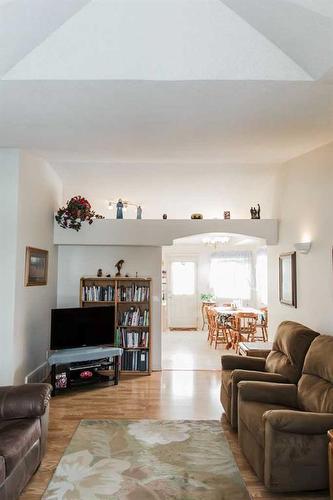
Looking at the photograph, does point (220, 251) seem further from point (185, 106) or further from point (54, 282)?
point (185, 106)

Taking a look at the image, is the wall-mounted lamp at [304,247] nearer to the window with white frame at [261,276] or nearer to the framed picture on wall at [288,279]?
the framed picture on wall at [288,279]

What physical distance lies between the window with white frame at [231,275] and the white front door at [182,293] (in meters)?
0.58

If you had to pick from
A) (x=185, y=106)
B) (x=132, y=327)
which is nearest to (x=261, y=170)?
(x=185, y=106)

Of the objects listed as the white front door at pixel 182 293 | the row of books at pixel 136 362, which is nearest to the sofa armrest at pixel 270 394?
the row of books at pixel 136 362

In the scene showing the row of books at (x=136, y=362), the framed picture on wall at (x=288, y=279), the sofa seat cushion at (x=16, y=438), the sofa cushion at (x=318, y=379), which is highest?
the framed picture on wall at (x=288, y=279)

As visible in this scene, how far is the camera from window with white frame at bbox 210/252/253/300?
927 centimetres

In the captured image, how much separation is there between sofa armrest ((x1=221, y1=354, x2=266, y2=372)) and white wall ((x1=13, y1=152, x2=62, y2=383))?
2335 millimetres

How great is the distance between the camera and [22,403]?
267cm

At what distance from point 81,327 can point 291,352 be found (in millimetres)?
2689

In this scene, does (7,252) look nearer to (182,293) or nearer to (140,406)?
(140,406)

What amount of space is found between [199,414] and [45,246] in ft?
9.50

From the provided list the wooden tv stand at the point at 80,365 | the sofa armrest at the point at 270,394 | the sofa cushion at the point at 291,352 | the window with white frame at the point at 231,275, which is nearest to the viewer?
the sofa armrest at the point at 270,394

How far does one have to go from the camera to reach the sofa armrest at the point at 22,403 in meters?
2.64

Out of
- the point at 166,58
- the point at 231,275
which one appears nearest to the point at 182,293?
the point at 231,275
